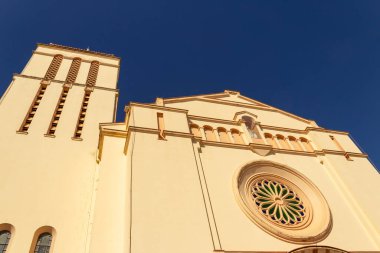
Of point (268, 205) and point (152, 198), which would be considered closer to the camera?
point (152, 198)

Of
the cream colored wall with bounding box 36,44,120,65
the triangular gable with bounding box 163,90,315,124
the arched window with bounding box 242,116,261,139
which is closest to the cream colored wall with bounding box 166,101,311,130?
the triangular gable with bounding box 163,90,315,124

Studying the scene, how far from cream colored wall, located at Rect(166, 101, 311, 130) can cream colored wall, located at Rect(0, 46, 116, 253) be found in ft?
14.7

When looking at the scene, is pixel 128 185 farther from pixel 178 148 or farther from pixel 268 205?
pixel 268 205

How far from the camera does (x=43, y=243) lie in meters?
9.36

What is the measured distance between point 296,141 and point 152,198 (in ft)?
28.1

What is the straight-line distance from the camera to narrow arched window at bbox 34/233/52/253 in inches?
360

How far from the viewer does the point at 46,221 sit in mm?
9820

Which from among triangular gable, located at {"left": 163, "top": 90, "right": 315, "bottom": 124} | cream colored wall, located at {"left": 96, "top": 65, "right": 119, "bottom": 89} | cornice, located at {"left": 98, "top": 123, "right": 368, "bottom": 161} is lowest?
cornice, located at {"left": 98, "top": 123, "right": 368, "bottom": 161}

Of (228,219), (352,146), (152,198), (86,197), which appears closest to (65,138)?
(86,197)

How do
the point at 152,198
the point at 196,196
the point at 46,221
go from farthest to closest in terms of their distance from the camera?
the point at 46,221 → the point at 196,196 → the point at 152,198

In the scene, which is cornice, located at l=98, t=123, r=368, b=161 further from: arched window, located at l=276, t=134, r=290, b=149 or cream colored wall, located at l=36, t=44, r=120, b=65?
cream colored wall, located at l=36, t=44, r=120, b=65

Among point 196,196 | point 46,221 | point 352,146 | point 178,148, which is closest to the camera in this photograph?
point 196,196

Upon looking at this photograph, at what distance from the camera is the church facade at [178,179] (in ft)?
27.9

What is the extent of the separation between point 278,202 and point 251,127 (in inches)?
176
